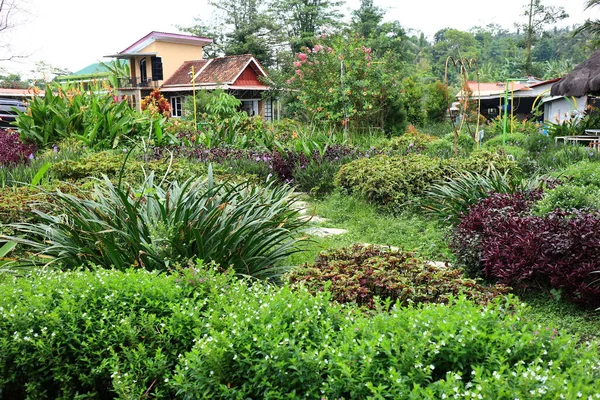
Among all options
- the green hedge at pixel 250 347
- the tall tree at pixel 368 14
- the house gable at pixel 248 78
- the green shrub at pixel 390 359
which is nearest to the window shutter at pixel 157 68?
the house gable at pixel 248 78

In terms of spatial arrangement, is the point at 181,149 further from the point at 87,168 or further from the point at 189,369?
the point at 189,369

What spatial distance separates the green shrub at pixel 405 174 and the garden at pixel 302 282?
1.1 inches

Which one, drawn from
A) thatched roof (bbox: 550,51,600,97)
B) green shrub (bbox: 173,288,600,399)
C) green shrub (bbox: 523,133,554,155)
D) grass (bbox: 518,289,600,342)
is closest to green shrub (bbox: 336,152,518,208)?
grass (bbox: 518,289,600,342)

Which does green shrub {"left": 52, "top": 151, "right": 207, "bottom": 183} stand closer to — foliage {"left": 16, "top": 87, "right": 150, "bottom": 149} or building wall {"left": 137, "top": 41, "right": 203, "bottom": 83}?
foliage {"left": 16, "top": 87, "right": 150, "bottom": 149}

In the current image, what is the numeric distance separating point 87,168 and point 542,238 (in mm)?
5589

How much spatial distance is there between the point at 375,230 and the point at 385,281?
2.74 metres

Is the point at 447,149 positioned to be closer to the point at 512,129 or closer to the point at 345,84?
the point at 345,84

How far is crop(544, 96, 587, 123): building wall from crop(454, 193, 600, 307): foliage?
1644cm

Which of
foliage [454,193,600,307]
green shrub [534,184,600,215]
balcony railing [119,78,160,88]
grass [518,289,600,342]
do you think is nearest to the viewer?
grass [518,289,600,342]

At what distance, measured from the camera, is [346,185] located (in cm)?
797

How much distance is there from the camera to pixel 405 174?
724cm

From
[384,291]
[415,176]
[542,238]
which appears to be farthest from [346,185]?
[384,291]

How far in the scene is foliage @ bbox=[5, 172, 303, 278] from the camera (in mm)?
3873

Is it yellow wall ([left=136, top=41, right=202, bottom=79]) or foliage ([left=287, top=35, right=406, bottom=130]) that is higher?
yellow wall ([left=136, top=41, right=202, bottom=79])
